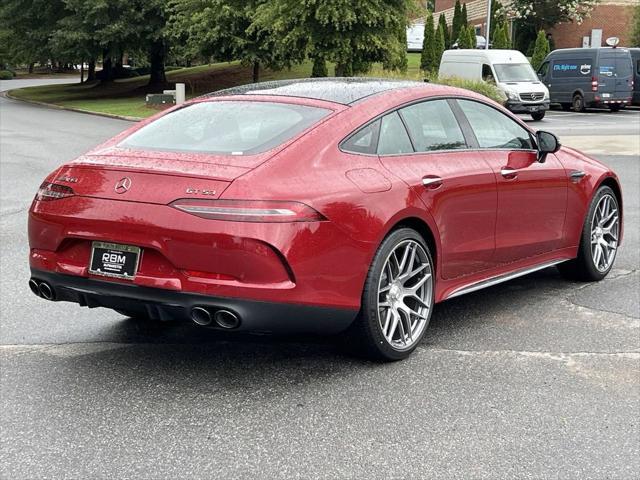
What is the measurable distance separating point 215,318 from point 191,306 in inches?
5.1

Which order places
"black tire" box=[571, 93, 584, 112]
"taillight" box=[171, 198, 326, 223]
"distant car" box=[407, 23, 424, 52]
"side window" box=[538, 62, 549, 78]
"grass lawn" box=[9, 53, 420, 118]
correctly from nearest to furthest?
"taillight" box=[171, 198, 326, 223], "black tire" box=[571, 93, 584, 112], "side window" box=[538, 62, 549, 78], "grass lawn" box=[9, 53, 420, 118], "distant car" box=[407, 23, 424, 52]

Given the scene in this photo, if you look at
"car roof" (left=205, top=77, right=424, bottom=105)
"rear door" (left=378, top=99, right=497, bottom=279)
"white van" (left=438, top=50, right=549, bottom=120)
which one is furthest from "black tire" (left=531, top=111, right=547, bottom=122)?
"rear door" (left=378, top=99, right=497, bottom=279)

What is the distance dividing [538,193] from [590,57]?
89.0 feet

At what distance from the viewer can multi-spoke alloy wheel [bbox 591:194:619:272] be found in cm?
689

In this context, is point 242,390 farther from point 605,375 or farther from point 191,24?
point 191,24

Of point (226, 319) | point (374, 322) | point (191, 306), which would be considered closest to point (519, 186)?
point (374, 322)

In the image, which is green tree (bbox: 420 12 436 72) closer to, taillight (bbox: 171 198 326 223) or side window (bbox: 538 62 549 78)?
side window (bbox: 538 62 549 78)

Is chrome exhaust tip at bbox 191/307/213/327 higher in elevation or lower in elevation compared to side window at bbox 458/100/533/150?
lower

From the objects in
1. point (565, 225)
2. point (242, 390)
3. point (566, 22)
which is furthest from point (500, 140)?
point (566, 22)

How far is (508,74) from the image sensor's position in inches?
1179

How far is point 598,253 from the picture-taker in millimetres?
6934

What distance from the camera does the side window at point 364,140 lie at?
4.77 m

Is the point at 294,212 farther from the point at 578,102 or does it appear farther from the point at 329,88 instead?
the point at 578,102

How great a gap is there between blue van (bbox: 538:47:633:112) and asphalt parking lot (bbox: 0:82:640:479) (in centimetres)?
2653
